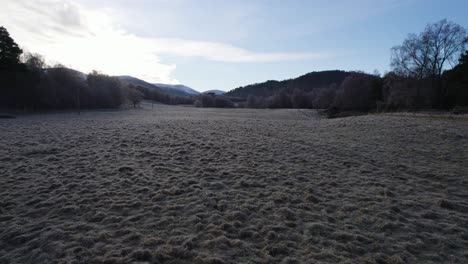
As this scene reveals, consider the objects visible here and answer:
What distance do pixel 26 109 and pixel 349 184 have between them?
195 feet

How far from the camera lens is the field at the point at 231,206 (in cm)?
474

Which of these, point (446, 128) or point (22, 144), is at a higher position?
point (446, 128)

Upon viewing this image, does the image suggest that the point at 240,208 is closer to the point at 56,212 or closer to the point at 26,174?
the point at 56,212

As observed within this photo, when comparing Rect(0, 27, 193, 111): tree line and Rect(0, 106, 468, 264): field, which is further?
Rect(0, 27, 193, 111): tree line

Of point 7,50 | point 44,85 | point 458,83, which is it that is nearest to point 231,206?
point 458,83

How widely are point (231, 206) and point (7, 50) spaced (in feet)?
192

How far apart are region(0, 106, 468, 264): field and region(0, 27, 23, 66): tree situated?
4518 centimetres

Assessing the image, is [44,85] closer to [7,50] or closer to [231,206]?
[7,50]

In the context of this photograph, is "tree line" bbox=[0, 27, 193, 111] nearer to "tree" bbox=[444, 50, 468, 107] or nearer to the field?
the field

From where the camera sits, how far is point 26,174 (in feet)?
30.8

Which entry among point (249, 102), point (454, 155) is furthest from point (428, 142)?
point (249, 102)

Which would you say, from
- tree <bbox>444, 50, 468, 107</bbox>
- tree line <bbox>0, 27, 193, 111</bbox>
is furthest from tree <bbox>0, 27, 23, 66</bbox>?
tree <bbox>444, 50, 468, 107</bbox>

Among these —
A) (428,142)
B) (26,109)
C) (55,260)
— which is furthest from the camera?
(26,109)

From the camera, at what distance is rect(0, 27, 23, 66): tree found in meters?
43.2
